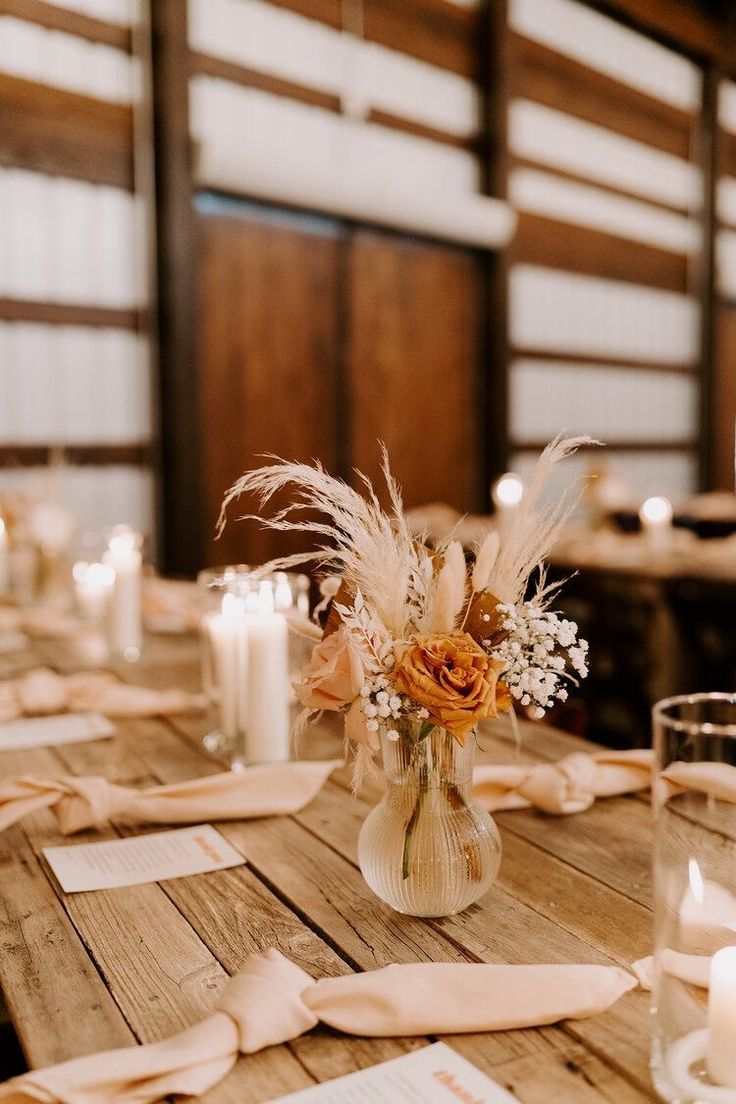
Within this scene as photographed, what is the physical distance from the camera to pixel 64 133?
4.27 m

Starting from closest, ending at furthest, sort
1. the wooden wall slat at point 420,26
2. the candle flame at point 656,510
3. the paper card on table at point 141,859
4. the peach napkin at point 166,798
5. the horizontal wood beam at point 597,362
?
→ the paper card on table at point 141,859
the peach napkin at point 166,798
the candle flame at point 656,510
the wooden wall slat at point 420,26
the horizontal wood beam at point 597,362

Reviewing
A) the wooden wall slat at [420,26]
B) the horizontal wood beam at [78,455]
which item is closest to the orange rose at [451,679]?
the horizontal wood beam at [78,455]

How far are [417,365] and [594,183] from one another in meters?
2.00

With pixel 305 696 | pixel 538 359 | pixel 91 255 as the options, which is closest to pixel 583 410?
pixel 538 359

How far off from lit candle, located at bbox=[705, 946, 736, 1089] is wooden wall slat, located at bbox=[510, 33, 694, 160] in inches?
239

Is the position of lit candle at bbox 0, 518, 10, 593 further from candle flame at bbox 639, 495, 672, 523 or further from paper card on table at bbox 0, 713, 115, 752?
candle flame at bbox 639, 495, 672, 523

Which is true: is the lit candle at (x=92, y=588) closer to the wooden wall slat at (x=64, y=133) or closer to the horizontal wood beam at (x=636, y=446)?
the wooden wall slat at (x=64, y=133)

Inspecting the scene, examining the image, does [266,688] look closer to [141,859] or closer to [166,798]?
[166,798]

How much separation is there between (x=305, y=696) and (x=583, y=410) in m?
6.11

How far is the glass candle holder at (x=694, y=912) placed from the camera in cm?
68

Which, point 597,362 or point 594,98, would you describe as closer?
point 594,98

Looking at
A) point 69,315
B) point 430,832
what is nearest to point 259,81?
point 69,315

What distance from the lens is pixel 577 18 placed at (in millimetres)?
6453

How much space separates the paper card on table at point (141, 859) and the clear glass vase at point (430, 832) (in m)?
0.23
